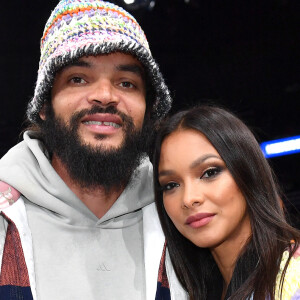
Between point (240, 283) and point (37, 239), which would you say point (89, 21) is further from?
point (240, 283)

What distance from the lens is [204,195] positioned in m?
1.52

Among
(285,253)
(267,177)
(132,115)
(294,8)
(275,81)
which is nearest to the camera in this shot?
(285,253)

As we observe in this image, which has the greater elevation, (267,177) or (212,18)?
(212,18)

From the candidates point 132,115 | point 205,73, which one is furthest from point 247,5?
point 132,115

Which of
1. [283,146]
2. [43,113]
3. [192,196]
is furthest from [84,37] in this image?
[283,146]

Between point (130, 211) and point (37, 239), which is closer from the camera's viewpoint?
point (37, 239)

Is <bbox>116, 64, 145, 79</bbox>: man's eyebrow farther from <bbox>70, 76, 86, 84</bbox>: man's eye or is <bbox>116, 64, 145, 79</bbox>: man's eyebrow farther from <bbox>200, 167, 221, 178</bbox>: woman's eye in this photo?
<bbox>200, 167, 221, 178</bbox>: woman's eye

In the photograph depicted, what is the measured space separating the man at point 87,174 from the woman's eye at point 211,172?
32 centimetres

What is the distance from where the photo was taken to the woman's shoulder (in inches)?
50.6

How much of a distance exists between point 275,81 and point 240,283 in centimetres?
391

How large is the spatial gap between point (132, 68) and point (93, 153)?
343 mm

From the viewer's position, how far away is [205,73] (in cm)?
513

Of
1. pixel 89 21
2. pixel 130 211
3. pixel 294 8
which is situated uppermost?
pixel 294 8

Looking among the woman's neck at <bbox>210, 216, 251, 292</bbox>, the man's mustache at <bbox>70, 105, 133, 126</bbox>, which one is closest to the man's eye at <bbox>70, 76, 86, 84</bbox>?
the man's mustache at <bbox>70, 105, 133, 126</bbox>
